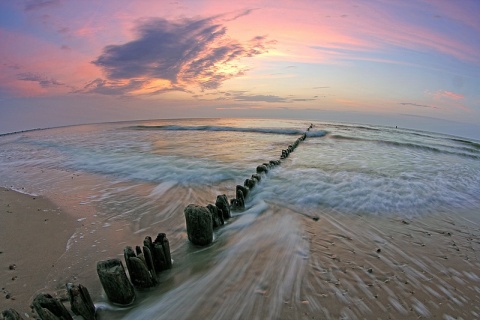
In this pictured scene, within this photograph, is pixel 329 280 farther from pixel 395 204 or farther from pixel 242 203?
pixel 395 204

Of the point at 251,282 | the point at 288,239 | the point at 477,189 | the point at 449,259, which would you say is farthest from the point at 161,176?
the point at 477,189

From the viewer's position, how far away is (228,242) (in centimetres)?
462

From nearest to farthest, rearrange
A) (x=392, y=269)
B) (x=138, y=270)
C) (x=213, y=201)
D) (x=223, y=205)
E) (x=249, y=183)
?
(x=138, y=270) < (x=392, y=269) < (x=223, y=205) < (x=213, y=201) < (x=249, y=183)

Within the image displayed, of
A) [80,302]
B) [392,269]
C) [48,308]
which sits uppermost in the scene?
[48,308]

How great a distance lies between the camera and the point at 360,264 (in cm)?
387

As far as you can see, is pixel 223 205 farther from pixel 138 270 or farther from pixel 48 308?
pixel 48 308

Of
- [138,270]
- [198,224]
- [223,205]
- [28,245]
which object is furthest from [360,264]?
[28,245]

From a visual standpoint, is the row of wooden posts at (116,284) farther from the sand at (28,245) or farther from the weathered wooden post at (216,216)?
the weathered wooden post at (216,216)

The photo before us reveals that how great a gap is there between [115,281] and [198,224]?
158cm

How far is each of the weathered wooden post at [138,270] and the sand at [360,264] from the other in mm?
445

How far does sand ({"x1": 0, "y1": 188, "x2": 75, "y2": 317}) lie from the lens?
3.22 m

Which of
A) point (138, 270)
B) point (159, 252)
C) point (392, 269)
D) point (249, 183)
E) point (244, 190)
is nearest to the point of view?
point (138, 270)

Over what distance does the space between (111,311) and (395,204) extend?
6.43 meters

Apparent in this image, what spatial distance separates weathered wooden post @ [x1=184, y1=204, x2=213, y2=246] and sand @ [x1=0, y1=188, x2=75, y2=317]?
188cm
